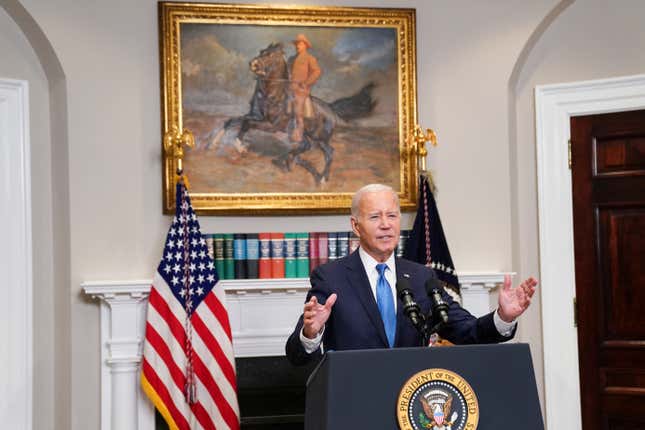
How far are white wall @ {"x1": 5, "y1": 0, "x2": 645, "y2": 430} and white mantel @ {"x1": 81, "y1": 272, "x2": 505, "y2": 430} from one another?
129mm

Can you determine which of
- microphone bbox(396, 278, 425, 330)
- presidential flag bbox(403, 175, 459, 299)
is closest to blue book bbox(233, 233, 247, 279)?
presidential flag bbox(403, 175, 459, 299)

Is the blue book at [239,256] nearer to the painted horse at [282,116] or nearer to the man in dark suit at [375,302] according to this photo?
the painted horse at [282,116]

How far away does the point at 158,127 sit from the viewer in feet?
16.4

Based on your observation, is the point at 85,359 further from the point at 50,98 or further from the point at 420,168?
the point at 420,168

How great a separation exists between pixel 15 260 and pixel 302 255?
1635mm

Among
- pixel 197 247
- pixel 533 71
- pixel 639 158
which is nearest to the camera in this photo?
pixel 197 247

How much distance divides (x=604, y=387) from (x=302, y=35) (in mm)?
2788

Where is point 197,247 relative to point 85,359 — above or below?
above

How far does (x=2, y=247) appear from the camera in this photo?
4852mm

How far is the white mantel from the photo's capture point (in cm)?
475

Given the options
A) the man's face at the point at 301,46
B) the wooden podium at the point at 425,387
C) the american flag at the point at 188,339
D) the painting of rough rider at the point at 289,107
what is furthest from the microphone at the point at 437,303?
the man's face at the point at 301,46

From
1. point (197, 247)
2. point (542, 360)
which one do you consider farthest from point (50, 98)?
point (542, 360)

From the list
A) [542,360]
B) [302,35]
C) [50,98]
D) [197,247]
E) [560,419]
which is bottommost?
[560,419]

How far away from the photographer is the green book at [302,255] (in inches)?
198
